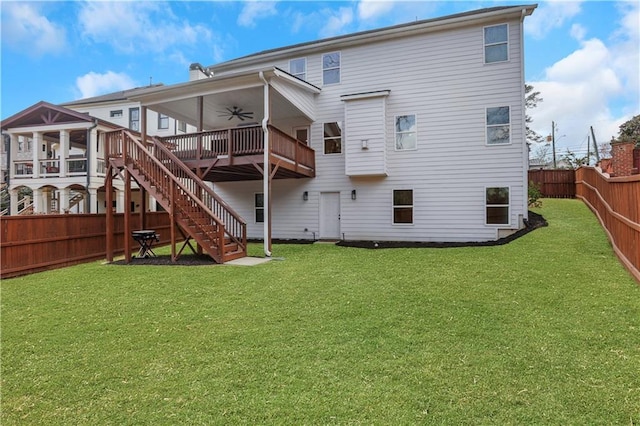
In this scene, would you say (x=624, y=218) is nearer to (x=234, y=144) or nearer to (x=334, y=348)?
(x=334, y=348)

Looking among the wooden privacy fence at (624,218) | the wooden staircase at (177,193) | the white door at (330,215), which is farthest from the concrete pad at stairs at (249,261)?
the wooden privacy fence at (624,218)

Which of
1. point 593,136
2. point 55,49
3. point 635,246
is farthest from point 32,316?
point 593,136

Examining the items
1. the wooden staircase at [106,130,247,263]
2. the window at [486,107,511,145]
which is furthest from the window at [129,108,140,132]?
the window at [486,107,511,145]

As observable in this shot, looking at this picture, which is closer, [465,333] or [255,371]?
[255,371]

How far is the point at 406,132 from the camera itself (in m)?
12.2

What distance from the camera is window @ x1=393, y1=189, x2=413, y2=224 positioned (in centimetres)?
1215

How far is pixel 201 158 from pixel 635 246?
34.9ft

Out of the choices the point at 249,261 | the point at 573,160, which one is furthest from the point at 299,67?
the point at 573,160

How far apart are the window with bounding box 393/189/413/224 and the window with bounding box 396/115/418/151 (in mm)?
1617

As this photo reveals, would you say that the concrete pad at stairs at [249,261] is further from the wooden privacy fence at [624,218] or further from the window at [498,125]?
the window at [498,125]

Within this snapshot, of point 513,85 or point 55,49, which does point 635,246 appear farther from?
point 55,49

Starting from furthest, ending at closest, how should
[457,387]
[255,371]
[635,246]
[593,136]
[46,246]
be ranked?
[593,136] → [46,246] → [635,246] → [255,371] → [457,387]

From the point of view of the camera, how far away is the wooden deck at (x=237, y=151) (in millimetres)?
Answer: 10141

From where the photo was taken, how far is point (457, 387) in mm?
2875
